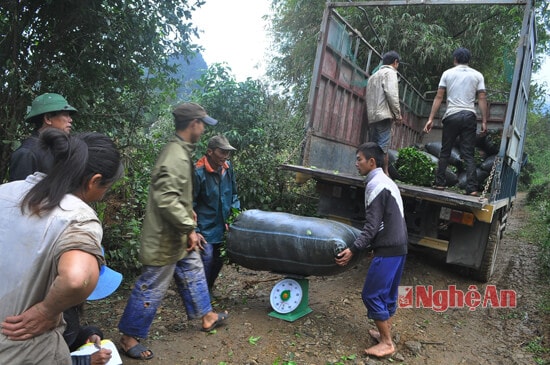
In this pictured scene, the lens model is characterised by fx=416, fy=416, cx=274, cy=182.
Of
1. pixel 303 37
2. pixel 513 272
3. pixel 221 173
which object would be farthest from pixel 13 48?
pixel 303 37

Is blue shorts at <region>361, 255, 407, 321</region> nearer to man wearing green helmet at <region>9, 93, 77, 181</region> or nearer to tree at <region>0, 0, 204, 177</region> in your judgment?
man wearing green helmet at <region>9, 93, 77, 181</region>

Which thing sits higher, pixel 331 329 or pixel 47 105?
pixel 47 105

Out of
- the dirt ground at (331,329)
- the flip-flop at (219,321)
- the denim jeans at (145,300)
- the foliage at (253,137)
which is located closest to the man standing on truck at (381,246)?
the dirt ground at (331,329)

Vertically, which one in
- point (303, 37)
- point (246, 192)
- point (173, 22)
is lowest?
point (246, 192)

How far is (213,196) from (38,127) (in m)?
1.29

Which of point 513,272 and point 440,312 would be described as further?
point 513,272

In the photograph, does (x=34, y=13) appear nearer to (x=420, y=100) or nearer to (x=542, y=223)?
(x=420, y=100)

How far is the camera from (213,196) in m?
3.23

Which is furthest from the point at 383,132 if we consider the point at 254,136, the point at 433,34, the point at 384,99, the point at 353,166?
the point at 433,34

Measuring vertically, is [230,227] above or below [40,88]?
below

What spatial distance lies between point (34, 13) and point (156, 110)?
1213 millimetres

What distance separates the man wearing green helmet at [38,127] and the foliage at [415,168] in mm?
3490

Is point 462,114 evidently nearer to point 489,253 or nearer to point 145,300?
point 489,253

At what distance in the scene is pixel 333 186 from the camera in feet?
14.6
